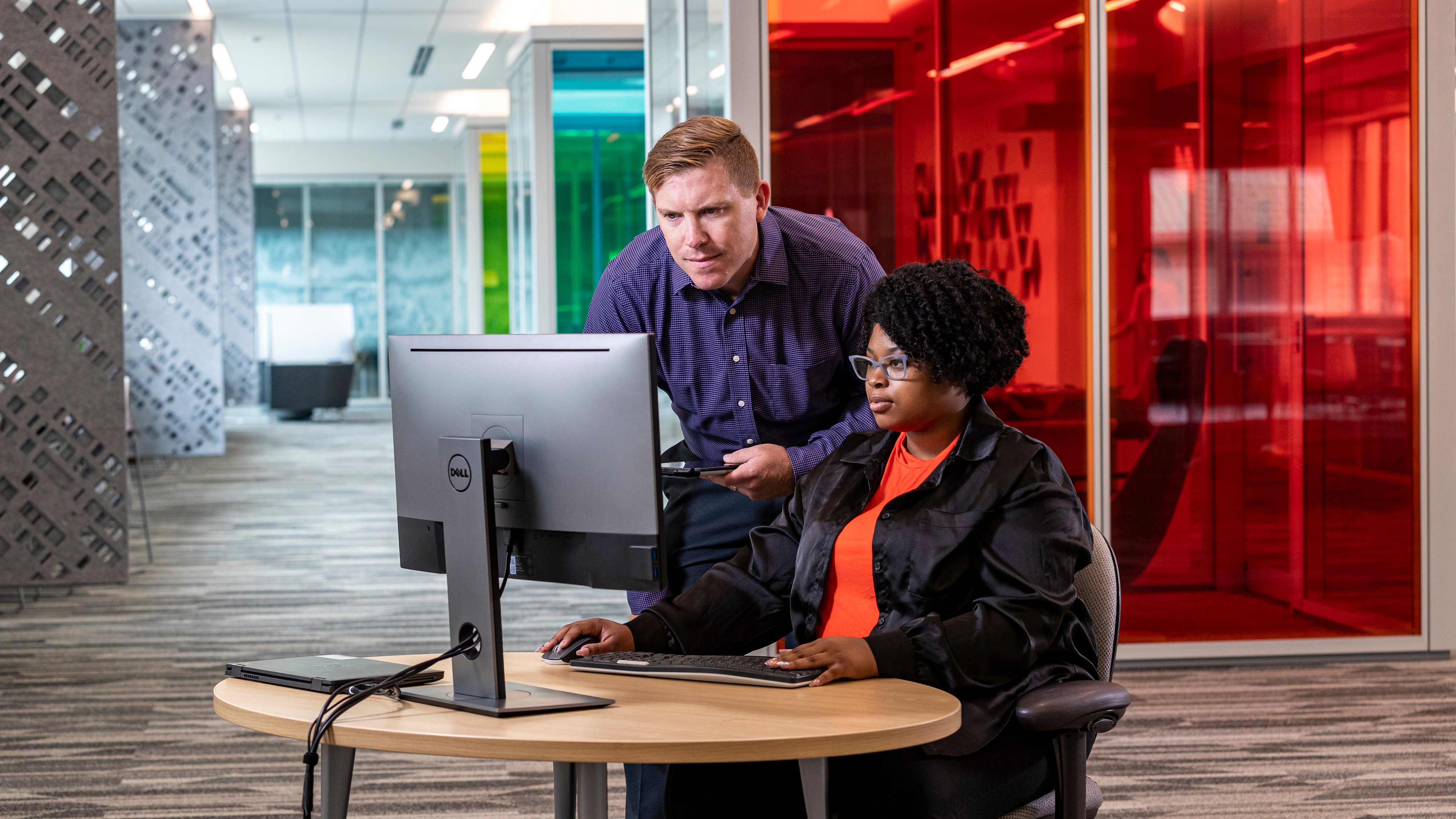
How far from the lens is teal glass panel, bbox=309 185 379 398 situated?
1862cm

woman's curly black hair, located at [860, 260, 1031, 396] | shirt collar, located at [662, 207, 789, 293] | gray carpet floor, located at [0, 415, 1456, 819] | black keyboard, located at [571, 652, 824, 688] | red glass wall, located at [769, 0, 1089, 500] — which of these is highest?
red glass wall, located at [769, 0, 1089, 500]

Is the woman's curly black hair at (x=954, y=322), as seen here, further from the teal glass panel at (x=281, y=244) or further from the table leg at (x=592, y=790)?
the teal glass panel at (x=281, y=244)

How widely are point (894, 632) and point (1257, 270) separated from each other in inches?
119

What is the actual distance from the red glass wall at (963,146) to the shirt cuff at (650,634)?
227 cm

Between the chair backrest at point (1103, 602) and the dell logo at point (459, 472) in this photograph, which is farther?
the chair backrest at point (1103, 602)

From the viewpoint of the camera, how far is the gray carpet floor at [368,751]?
9.94ft

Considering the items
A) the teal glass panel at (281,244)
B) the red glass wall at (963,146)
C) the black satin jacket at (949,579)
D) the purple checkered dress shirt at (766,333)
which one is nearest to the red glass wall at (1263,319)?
the red glass wall at (963,146)

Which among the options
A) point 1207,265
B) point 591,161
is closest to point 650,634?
point 1207,265

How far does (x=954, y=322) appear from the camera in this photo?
1.79 meters

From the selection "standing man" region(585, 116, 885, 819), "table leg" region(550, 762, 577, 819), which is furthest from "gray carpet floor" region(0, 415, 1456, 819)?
"table leg" region(550, 762, 577, 819)

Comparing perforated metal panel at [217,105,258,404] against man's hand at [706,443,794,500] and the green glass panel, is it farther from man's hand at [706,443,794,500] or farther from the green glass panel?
man's hand at [706,443,794,500]

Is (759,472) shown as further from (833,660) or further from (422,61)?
(422,61)

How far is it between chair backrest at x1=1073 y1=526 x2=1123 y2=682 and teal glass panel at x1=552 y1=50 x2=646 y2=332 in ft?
26.9

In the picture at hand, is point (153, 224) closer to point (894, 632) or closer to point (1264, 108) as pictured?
point (1264, 108)
